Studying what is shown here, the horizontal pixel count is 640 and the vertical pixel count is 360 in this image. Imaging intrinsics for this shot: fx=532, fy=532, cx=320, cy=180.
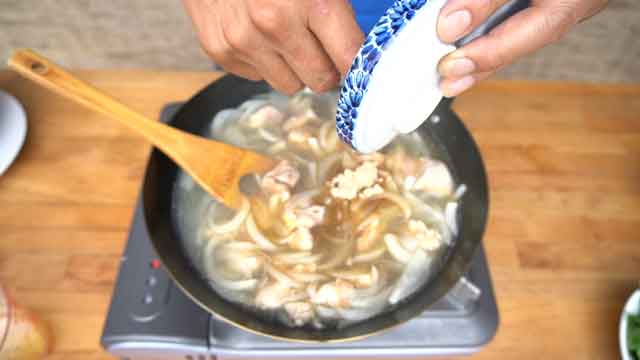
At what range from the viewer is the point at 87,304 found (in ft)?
3.34

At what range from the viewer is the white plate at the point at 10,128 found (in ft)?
3.79

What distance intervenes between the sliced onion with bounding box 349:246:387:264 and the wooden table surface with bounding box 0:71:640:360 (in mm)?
261

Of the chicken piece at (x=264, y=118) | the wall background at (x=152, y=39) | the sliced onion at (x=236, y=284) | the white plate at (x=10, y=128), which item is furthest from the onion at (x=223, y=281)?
the wall background at (x=152, y=39)

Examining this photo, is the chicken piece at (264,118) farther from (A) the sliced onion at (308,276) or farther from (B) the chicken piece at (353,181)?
(A) the sliced onion at (308,276)

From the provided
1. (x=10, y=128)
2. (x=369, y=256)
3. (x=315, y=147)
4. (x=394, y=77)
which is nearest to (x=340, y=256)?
(x=369, y=256)

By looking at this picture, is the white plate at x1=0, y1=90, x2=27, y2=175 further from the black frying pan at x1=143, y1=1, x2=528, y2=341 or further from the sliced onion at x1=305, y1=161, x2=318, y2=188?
the sliced onion at x1=305, y1=161, x2=318, y2=188

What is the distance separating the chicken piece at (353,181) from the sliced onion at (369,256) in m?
0.11

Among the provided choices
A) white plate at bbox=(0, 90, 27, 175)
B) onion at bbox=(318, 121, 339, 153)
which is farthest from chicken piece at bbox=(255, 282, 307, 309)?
white plate at bbox=(0, 90, 27, 175)

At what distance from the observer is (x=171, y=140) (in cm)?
93

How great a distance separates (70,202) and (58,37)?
0.51 metres

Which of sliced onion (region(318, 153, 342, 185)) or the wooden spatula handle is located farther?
sliced onion (region(318, 153, 342, 185))

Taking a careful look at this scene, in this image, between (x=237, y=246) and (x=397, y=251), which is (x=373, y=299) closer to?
(x=397, y=251)

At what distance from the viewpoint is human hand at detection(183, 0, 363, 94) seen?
659 millimetres

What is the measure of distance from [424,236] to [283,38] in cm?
47
